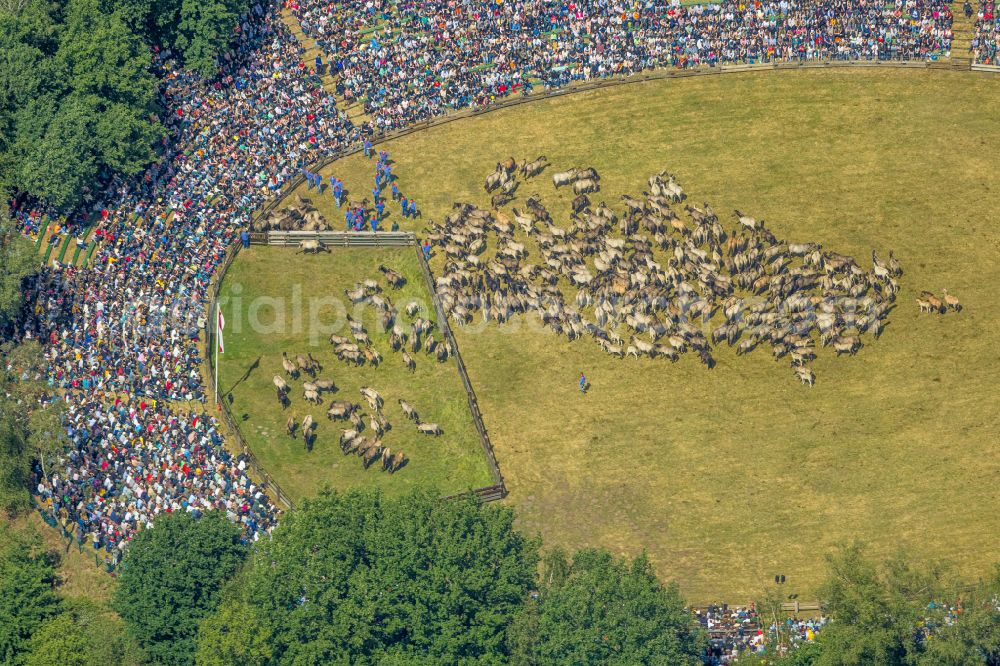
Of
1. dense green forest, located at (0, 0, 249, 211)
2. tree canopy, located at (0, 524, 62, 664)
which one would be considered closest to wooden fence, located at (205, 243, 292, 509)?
dense green forest, located at (0, 0, 249, 211)

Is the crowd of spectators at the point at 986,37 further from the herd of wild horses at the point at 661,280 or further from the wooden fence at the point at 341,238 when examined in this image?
the wooden fence at the point at 341,238

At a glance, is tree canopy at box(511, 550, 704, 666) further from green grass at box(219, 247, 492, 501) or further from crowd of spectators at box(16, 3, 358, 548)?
crowd of spectators at box(16, 3, 358, 548)

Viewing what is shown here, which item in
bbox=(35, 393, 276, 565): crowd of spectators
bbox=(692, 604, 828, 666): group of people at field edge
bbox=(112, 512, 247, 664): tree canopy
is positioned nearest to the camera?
bbox=(112, 512, 247, 664): tree canopy

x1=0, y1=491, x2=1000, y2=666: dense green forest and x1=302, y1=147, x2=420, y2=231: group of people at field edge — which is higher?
x1=302, y1=147, x2=420, y2=231: group of people at field edge

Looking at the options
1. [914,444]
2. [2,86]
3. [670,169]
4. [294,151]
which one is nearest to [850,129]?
[670,169]

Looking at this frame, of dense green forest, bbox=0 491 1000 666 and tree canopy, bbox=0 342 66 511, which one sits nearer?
dense green forest, bbox=0 491 1000 666

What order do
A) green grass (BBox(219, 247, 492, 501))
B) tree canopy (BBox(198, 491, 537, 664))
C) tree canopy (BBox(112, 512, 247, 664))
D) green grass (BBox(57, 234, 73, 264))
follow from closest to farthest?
tree canopy (BBox(198, 491, 537, 664))
tree canopy (BBox(112, 512, 247, 664))
green grass (BBox(219, 247, 492, 501))
green grass (BBox(57, 234, 73, 264))

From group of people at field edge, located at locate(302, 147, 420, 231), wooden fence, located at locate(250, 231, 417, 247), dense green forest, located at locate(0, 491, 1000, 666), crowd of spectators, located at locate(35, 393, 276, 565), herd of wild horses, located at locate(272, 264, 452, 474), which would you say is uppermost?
group of people at field edge, located at locate(302, 147, 420, 231)

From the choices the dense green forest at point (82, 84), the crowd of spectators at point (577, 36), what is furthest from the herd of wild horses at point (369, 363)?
the crowd of spectators at point (577, 36)
